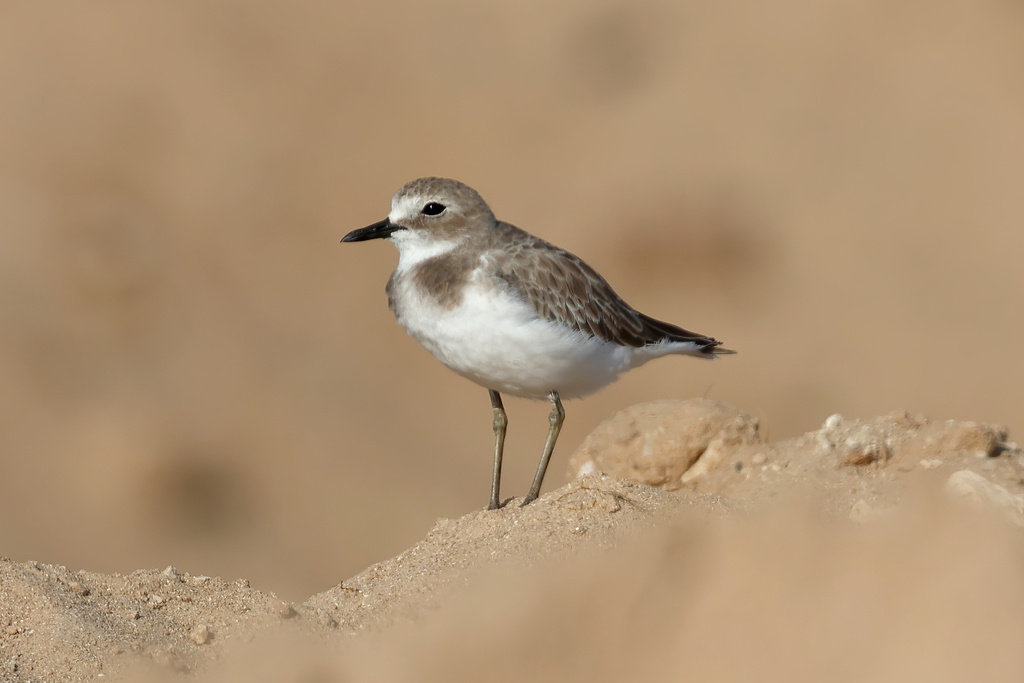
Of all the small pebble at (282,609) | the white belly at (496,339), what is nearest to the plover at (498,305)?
the white belly at (496,339)

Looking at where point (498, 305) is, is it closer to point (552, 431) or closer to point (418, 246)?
point (418, 246)

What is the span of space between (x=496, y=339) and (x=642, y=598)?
2187 millimetres

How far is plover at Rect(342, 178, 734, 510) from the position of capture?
6648 millimetres

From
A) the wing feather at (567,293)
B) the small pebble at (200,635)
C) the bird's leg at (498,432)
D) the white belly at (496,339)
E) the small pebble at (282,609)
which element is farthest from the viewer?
the bird's leg at (498,432)

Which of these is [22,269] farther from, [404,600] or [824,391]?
[404,600]

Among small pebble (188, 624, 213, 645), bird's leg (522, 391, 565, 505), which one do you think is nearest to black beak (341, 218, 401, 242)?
bird's leg (522, 391, 565, 505)

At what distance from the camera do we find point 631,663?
14.7 feet

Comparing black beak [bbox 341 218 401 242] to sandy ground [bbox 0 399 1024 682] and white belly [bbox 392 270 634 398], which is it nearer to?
white belly [bbox 392 270 634 398]

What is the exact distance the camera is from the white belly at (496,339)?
6.61m

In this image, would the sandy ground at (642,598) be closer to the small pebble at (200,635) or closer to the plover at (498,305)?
the small pebble at (200,635)

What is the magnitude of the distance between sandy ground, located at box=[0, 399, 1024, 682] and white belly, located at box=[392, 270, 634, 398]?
653mm

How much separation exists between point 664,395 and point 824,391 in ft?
8.50

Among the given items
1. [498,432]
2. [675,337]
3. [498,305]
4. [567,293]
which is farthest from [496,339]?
[675,337]

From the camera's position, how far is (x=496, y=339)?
661cm
